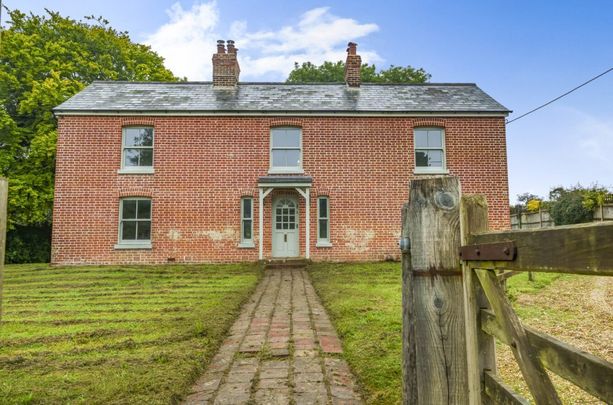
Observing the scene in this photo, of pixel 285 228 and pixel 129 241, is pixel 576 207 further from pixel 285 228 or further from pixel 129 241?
pixel 129 241

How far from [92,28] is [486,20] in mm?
21216

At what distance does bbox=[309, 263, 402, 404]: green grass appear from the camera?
330 centimetres

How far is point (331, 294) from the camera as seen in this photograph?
7656 millimetres

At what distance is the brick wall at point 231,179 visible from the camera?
14.6m

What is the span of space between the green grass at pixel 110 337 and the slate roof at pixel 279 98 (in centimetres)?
754

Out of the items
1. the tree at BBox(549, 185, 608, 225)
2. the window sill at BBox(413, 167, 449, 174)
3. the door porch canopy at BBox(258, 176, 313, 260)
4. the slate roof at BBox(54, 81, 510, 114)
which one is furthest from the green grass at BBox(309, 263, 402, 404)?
the tree at BBox(549, 185, 608, 225)

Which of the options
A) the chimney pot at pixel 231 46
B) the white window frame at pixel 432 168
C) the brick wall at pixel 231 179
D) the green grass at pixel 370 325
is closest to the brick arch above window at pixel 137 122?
the brick wall at pixel 231 179

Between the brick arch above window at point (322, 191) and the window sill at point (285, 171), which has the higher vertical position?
the window sill at point (285, 171)

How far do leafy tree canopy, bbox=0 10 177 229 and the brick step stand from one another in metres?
10.2

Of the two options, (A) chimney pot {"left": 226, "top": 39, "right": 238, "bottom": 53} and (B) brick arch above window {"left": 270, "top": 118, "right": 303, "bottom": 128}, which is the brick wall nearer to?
(B) brick arch above window {"left": 270, "top": 118, "right": 303, "bottom": 128}

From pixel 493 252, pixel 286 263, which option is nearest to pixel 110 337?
pixel 493 252

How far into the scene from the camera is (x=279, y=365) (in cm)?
378

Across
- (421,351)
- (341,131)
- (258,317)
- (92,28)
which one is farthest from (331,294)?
(92,28)

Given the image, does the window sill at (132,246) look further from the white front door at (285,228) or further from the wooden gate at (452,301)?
the wooden gate at (452,301)
